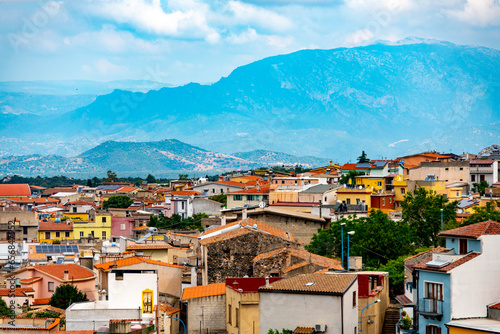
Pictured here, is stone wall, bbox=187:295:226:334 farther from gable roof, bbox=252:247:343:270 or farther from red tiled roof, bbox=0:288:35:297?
red tiled roof, bbox=0:288:35:297

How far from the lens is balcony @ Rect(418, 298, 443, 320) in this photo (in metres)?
18.7

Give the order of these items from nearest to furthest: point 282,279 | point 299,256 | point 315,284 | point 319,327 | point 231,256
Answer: point 319,327 → point 315,284 → point 282,279 → point 299,256 → point 231,256

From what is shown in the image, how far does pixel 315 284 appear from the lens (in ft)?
71.9

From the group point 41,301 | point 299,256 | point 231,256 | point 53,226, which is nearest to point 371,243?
point 299,256

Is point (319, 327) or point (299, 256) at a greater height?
point (299, 256)

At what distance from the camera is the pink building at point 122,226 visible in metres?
72.6

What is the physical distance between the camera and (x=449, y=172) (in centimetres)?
7919

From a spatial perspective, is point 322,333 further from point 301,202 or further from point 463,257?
point 301,202

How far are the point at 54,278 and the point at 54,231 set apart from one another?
33.6 m

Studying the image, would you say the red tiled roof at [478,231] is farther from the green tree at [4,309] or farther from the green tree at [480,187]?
the green tree at [480,187]

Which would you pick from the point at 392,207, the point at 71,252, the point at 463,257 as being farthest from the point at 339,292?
the point at 392,207

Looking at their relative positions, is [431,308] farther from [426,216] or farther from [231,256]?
[426,216]

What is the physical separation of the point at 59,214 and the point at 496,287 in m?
68.4

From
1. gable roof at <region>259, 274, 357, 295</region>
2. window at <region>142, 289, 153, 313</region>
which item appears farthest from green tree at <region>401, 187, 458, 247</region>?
gable roof at <region>259, 274, 357, 295</region>
